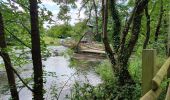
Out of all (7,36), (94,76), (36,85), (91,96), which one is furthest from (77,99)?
(94,76)

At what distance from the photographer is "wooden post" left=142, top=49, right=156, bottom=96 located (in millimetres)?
2008

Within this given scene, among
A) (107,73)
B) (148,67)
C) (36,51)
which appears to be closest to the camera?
(148,67)

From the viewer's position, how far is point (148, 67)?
2.04 m

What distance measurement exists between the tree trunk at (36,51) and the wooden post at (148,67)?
2.86 meters

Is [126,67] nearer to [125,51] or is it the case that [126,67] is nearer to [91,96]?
[125,51]

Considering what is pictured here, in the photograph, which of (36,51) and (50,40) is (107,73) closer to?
(50,40)

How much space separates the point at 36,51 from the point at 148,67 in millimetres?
2902

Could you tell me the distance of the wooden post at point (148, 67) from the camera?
6.59 feet

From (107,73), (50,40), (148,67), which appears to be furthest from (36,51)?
(107,73)

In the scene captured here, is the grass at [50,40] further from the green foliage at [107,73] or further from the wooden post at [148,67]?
the wooden post at [148,67]

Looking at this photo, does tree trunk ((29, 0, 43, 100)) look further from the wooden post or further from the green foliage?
the wooden post

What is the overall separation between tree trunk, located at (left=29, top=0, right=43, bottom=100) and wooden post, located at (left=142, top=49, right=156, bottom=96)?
2860 millimetres

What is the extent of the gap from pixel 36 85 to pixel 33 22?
104 cm

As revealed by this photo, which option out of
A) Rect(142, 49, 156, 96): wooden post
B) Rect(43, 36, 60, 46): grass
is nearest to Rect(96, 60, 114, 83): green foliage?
Rect(43, 36, 60, 46): grass
